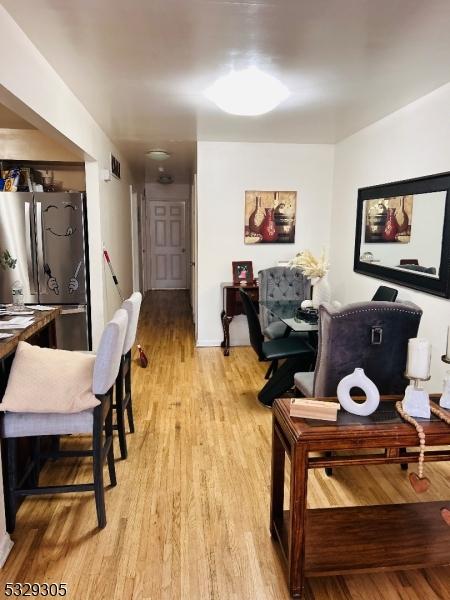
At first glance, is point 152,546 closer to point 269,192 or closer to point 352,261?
point 352,261

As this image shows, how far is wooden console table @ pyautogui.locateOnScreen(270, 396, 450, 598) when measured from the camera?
157 centimetres

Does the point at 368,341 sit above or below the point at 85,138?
below

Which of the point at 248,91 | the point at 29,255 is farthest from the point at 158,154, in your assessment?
the point at 248,91

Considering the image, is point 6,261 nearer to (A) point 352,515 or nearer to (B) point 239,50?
(B) point 239,50

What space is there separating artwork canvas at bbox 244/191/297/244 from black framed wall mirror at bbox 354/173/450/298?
37.6 inches

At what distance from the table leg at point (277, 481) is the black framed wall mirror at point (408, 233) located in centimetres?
174

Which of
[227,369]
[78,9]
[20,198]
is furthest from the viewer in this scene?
[227,369]

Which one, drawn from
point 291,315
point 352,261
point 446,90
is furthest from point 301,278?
point 446,90

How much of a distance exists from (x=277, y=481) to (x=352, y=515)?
37cm

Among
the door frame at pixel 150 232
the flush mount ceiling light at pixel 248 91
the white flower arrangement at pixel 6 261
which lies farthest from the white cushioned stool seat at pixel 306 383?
the door frame at pixel 150 232

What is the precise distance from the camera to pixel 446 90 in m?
2.84

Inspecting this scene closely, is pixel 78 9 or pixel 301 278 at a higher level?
pixel 78 9

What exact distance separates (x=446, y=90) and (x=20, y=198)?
353cm

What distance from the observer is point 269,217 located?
16.4ft
